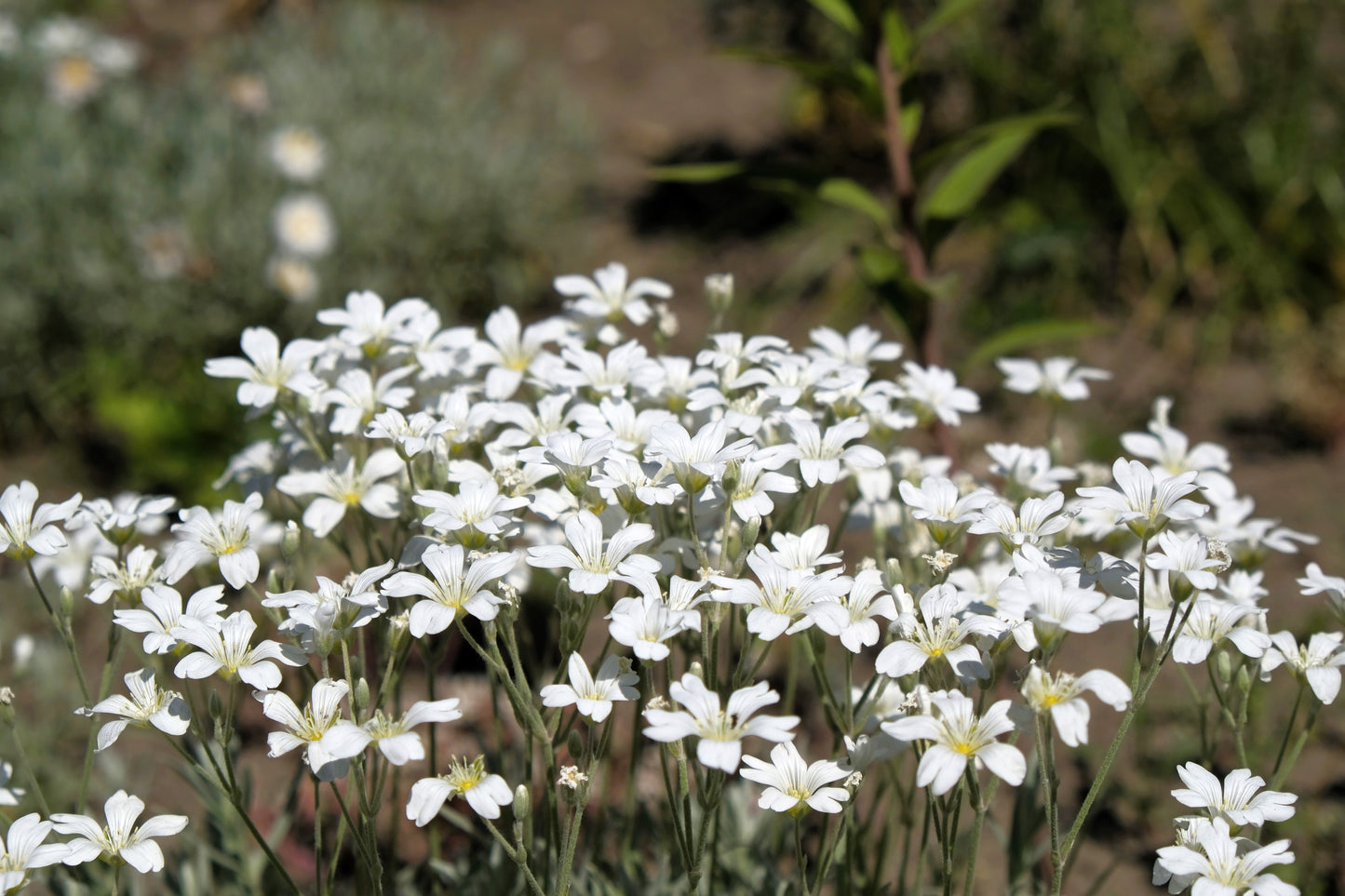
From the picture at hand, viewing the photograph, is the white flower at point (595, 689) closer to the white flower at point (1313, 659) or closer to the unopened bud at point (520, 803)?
the unopened bud at point (520, 803)

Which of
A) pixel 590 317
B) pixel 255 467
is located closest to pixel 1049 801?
pixel 590 317

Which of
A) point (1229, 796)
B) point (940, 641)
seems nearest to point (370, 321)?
point (940, 641)

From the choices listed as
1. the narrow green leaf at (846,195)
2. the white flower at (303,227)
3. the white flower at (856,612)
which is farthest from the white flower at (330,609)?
the white flower at (303,227)

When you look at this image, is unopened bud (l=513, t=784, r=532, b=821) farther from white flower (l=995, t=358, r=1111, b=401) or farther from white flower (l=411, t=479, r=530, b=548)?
white flower (l=995, t=358, r=1111, b=401)

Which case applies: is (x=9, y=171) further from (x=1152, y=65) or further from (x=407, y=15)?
(x=1152, y=65)

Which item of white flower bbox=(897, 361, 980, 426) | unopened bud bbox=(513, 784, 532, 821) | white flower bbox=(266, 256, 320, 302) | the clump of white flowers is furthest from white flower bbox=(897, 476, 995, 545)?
white flower bbox=(266, 256, 320, 302)
